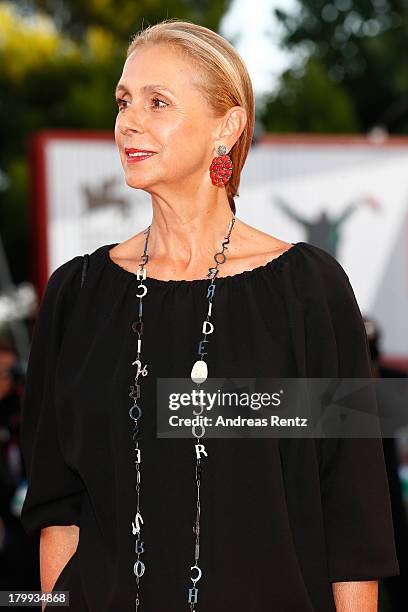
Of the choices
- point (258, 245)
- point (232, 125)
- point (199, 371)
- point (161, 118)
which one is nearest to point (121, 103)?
point (161, 118)

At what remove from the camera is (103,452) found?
1921 mm

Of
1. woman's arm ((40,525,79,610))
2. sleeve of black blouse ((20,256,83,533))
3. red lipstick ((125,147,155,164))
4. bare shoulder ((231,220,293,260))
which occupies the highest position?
red lipstick ((125,147,155,164))

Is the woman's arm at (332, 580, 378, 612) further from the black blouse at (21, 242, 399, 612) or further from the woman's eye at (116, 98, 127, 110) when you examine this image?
the woman's eye at (116, 98, 127, 110)

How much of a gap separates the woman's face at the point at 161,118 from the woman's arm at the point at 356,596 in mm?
875

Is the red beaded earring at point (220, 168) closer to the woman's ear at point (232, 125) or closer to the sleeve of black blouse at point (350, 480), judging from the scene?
the woman's ear at point (232, 125)

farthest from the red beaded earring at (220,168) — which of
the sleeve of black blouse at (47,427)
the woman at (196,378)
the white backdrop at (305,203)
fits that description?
the white backdrop at (305,203)

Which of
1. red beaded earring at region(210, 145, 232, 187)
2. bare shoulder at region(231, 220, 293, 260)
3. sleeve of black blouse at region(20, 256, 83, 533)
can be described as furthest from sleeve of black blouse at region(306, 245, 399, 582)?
sleeve of black blouse at region(20, 256, 83, 533)

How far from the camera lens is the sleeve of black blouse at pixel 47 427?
2.00 m

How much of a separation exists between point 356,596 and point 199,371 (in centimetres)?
53

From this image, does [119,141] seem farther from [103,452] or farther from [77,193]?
[77,193]

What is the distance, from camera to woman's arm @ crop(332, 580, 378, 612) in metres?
1.87

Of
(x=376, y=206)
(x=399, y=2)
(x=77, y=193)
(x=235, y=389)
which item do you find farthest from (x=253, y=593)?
(x=399, y=2)

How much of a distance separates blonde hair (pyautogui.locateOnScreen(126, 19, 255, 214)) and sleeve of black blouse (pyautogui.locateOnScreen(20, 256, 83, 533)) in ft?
1.56

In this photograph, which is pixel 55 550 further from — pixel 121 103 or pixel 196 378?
pixel 121 103
